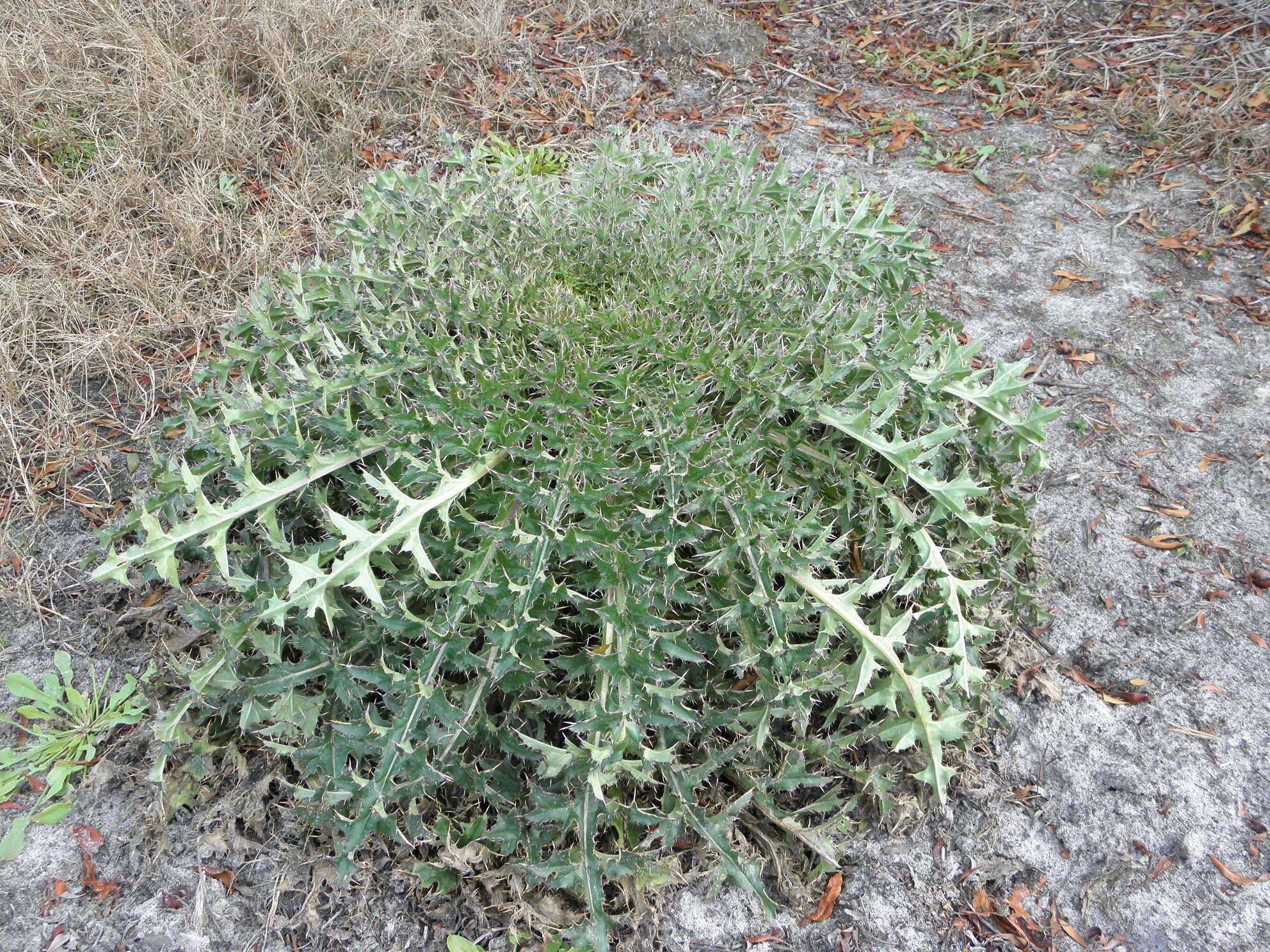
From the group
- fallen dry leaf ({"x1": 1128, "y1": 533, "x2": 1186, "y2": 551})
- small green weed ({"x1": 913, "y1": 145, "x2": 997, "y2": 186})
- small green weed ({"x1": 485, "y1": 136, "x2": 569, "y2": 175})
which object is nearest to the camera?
fallen dry leaf ({"x1": 1128, "y1": 533, "x2": 1186, "y2": 551})

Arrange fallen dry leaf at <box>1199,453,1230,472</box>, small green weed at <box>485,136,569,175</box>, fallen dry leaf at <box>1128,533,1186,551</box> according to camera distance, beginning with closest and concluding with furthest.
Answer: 1. fallen dry leaf at <box>1128,533,1186,551</box>
2. fallen dry leaf at <box>1199,453,1230,472</box>
3. small green weed at <box>485,136,569,175</box>

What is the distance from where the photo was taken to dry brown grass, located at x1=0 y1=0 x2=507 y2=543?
3.33m

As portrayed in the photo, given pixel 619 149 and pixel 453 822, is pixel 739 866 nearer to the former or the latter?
pixel 453 822

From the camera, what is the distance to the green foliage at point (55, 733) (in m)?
2.29

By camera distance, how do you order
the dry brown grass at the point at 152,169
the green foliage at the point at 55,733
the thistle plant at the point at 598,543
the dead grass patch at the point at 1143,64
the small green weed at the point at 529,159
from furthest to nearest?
the dead grass patch at the point at 1143,64, the small green weed at the point at 529,159, the dry brown grass at the point at 152,169, the green foliage at the point at 55,733, the thistle plant at the point at 598,543

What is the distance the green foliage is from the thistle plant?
1.05ft

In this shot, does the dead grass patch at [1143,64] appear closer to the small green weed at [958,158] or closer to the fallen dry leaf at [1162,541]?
the small green weed at [958,158]

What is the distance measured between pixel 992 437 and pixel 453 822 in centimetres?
204

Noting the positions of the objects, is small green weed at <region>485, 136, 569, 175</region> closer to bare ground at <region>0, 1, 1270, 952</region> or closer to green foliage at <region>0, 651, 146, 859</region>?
bare ground at <region>0, 1, 1270, 952</region>

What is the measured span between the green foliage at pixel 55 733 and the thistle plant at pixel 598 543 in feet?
1.05

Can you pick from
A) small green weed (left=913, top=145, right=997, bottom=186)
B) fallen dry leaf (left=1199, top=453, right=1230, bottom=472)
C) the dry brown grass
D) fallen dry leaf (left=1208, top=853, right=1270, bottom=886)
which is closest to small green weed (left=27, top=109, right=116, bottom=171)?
the dry brown grass

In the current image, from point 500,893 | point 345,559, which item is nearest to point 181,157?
point 345,559

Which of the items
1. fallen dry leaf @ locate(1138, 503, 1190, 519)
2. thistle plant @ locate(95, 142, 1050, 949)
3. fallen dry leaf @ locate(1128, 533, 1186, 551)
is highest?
thistle plant @ locate(95, 142, 1050, 949)

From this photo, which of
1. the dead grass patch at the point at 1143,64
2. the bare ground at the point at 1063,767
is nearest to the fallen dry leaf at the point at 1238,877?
the bare ground at the point at 1063,767
